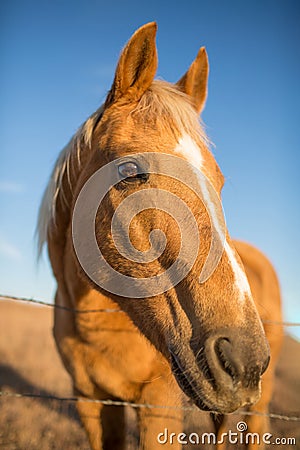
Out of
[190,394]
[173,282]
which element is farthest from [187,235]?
[190,394]

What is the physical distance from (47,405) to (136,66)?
18.6ft

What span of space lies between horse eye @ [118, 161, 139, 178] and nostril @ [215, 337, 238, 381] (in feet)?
3.58

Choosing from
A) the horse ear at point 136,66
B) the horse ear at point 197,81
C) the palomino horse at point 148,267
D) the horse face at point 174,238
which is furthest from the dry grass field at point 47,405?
the horse ear at point 136,66

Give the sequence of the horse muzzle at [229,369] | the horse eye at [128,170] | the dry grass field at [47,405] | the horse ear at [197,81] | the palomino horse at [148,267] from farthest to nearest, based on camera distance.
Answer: the dry grass field at [47,405]
the horse ear at [197,81]
the horse eye at [128,170]
the palomino horse at [148,267]
the horse muzzle at [229,369]

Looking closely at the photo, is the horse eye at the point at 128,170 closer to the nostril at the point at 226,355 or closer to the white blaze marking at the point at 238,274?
the white blaze marking at the point at 238,274

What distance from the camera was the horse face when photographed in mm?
1667

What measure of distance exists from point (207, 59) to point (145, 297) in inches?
80.8

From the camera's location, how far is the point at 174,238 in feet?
6.82

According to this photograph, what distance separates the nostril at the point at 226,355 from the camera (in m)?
1.61

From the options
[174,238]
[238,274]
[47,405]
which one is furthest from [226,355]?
[47,405]

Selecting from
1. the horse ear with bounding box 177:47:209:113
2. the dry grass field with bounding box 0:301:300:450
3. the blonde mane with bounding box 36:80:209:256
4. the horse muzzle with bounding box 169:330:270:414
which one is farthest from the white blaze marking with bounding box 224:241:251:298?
the dry grass field with bounding box 0:301:300:450

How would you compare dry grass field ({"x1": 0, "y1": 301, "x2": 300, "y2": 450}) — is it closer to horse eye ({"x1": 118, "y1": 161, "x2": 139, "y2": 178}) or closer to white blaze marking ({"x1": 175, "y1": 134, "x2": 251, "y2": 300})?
white blaze marking ({"x1": 175, "y1": 134, "x2": 251, "y2": 300})

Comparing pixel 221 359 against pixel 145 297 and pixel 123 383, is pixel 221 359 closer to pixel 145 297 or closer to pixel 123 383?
pixel 145 297

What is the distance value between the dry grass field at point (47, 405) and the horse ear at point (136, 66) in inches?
125
